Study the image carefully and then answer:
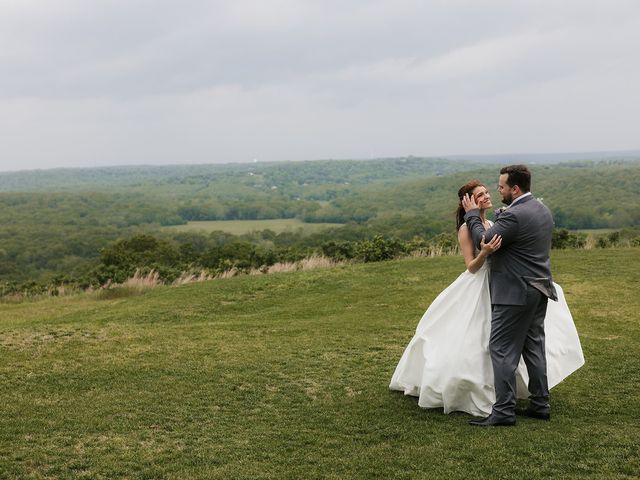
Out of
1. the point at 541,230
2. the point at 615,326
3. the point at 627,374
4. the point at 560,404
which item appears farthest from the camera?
the point at 615,326

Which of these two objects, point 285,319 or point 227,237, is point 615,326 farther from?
point 227,237

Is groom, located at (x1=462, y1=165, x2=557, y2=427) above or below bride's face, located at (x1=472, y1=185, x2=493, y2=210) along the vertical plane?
below

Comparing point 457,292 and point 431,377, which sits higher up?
point 457,292

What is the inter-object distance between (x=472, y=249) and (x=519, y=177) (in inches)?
35.6

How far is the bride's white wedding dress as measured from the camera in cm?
646

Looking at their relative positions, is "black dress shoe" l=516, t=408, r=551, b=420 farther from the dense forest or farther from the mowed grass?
the dense forest

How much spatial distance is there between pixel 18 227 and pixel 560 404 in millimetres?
108962

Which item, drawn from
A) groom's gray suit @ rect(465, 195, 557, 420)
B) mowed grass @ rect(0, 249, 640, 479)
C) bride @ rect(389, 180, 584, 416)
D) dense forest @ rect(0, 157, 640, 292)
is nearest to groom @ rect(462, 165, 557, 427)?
groom's gray suit @ rect(465, 195, 557, 420)

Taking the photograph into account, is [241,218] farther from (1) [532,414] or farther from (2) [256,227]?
(1) [532,414]

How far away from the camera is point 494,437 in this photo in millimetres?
5793

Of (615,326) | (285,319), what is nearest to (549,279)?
(615,326)

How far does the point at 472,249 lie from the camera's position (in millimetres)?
6680

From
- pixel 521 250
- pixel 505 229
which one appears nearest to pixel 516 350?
pixel 521 250

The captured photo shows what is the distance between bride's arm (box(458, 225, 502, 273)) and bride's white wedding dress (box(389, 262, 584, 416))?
0.15 m
